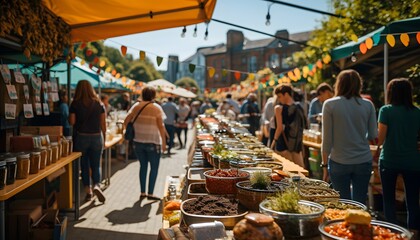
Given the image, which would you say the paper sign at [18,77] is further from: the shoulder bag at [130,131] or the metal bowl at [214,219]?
the metal bowl at [214,219]

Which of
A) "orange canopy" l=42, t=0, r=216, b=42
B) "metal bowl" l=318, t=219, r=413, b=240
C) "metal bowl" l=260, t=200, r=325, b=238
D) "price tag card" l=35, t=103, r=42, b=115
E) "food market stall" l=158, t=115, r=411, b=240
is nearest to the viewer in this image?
"metal bowl" l=318, t=219, r=413, b=240

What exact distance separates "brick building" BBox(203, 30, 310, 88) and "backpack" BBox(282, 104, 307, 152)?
144 feet

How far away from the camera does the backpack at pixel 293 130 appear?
6055mm

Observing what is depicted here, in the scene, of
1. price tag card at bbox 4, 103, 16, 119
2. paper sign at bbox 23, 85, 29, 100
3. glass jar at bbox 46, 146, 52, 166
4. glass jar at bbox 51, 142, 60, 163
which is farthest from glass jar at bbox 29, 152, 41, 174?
paper sign at bbox 23, 85, 29, 100

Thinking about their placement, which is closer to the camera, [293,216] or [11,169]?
[293,216]

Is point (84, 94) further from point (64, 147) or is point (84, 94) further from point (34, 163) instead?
→ point (34, 163)

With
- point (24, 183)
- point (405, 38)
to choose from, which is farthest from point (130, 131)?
point (405, 38)

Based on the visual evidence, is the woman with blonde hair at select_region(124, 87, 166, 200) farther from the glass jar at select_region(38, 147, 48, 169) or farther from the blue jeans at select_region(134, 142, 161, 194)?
the glass jar at select_region(38, 147, 48, 169)

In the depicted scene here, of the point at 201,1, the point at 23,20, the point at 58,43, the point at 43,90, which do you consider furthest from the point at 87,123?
the point at 201,1

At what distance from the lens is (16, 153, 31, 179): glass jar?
3604mm

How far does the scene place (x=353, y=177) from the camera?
401cm

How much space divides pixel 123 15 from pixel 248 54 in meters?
48.9

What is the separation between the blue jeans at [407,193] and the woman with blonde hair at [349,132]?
63 cm

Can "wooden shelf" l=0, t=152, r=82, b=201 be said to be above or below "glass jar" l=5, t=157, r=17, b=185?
below
